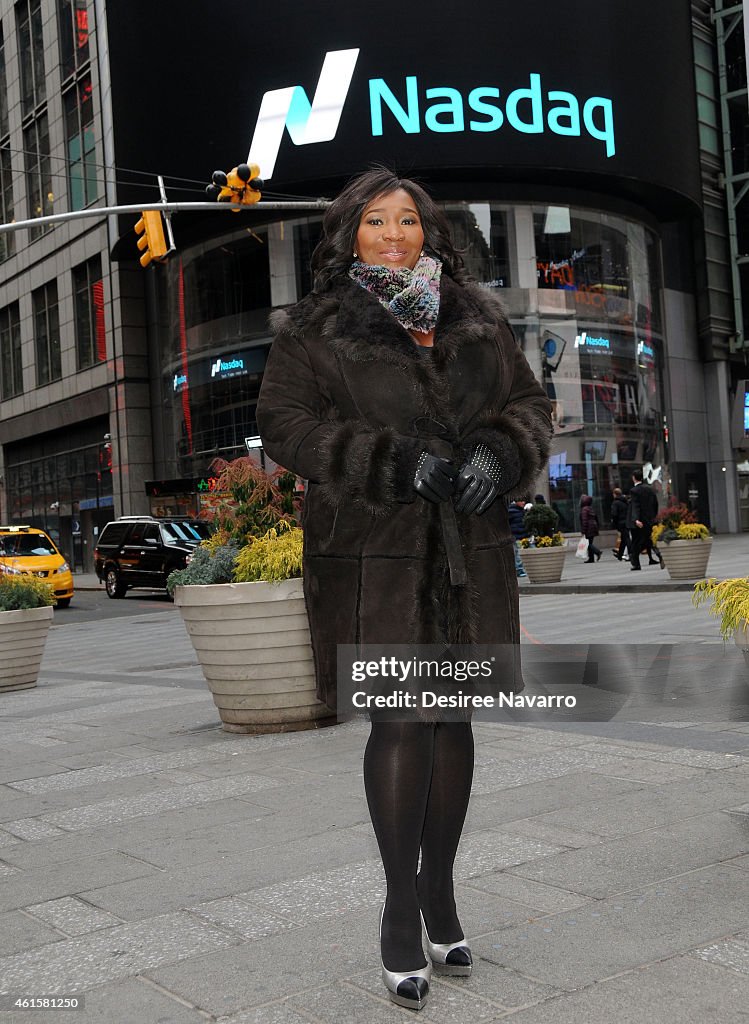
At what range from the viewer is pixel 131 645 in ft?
51.0

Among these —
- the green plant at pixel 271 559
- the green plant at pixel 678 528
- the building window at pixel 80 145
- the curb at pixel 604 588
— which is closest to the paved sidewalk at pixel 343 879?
the green plant at pixel 271 559

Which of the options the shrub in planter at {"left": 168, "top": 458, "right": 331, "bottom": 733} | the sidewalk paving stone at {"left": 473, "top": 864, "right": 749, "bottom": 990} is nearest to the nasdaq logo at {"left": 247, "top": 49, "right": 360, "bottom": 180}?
the shrub in planter at {"left": 168, "top": 458, "right": 331, "bottom": 733}

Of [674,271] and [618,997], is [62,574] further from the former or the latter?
[674,271]

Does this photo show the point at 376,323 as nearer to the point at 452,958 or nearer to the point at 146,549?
the point at 452,958

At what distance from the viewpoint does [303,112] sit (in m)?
34.0

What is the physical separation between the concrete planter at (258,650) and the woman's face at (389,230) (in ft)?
11.3

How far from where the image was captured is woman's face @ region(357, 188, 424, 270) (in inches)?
124

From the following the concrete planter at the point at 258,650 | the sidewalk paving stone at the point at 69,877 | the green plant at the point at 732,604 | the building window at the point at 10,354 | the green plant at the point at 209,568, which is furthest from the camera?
the building window at the point at 10,354

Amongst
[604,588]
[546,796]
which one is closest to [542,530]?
[604,588]

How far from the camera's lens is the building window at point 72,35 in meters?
41.9

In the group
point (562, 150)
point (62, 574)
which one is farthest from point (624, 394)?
point (62, 574)

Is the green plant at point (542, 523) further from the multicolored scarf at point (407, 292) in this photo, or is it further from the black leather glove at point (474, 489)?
the black leather glove at point (474, 489)

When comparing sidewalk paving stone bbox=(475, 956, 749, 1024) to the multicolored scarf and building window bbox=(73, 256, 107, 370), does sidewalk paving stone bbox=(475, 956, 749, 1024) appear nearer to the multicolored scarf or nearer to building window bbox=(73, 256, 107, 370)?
the multicolored scarf

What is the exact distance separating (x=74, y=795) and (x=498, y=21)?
33288 mm
